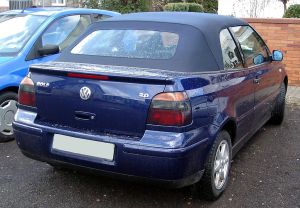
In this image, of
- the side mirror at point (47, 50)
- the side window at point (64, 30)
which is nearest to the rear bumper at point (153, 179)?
the side mirror at point (47, 50)

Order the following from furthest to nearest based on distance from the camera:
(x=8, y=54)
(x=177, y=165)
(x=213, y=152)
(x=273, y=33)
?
(x=273, y=33), (x=8, y=54), (x=213, y=152), (x=177, y=165)

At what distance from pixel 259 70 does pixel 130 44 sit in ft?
5.36

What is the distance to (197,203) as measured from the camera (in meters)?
3.80

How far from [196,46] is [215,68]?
256mm

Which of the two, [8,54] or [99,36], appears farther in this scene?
[8,54]

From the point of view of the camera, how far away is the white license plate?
3322 mm

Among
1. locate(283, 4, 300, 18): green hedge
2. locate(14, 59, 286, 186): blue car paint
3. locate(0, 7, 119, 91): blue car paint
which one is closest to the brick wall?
locate(283, 4, 300, 18): green hedge

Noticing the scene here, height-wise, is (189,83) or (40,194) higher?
(189,83)

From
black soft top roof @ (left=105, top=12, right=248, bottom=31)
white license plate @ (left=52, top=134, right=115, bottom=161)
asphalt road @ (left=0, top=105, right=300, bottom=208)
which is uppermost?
black soft top roof @ (left=105, top=12, right=248, bottom=31)

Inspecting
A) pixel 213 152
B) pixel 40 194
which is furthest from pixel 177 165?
pixel 40 194

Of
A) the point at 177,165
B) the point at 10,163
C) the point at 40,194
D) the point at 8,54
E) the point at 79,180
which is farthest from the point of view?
the point at 8,54

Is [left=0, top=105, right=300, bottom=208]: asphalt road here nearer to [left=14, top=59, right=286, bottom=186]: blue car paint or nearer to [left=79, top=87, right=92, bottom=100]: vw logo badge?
[left=14, top=59, right=286, bottom=186]: blue car paint

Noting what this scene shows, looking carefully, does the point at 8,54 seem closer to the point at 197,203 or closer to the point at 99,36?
the point at 99,36

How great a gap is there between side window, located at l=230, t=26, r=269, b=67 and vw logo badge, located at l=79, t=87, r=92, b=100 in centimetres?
190
